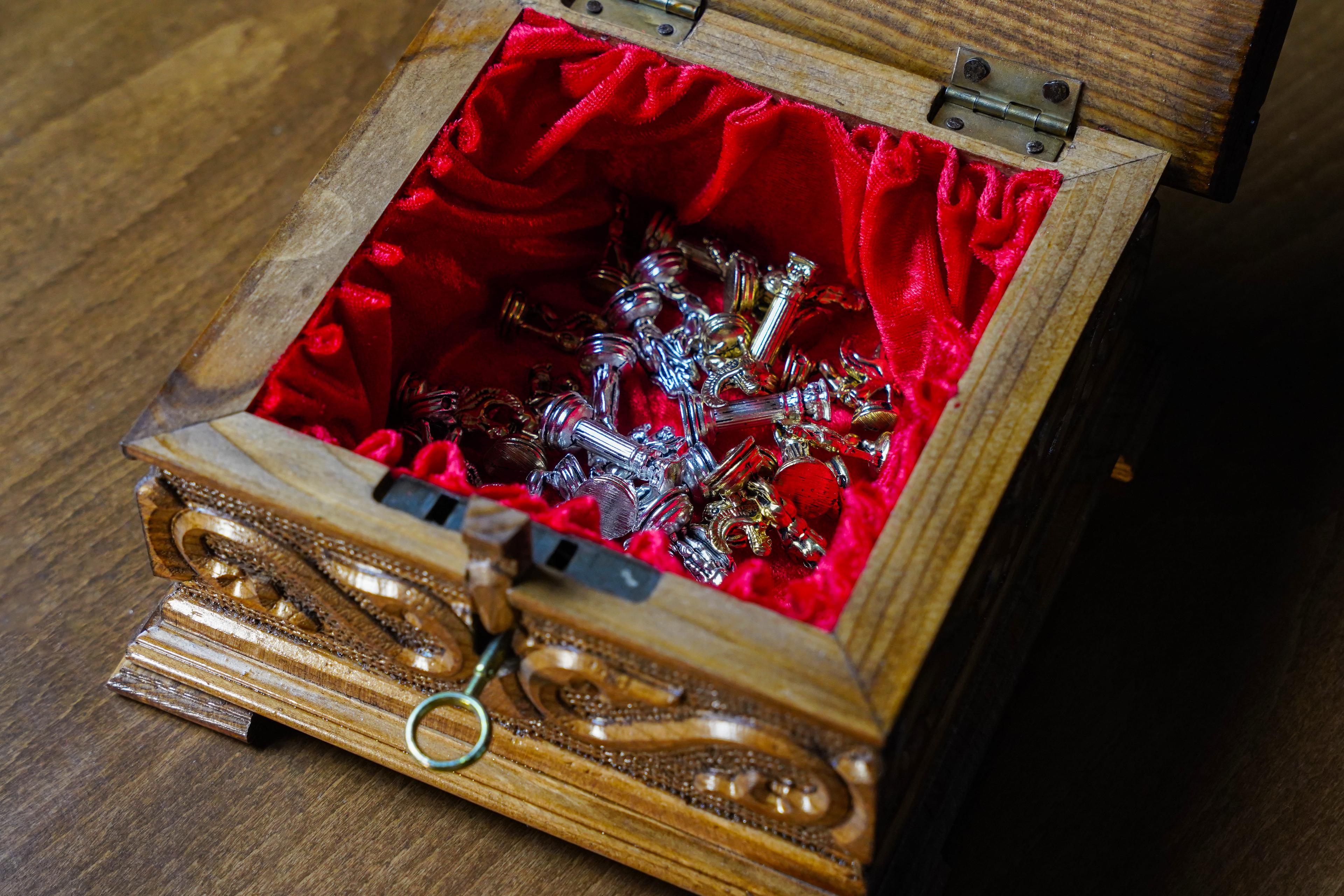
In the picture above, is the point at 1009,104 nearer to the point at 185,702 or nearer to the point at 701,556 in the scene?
the point at 701,556

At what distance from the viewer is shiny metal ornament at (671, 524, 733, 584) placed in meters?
1.22

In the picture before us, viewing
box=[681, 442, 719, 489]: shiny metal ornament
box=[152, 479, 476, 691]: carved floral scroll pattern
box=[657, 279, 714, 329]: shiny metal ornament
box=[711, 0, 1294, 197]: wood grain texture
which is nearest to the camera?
box=[152, 479, 476, 691]: carved floral scroll pattern

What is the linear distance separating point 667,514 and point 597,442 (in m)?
0.09

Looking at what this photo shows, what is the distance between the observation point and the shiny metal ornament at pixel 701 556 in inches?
48.0

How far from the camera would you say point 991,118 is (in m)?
1.23

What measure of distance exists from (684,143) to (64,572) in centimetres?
70

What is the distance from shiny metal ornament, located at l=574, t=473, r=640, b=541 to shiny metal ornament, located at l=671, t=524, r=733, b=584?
42 mm

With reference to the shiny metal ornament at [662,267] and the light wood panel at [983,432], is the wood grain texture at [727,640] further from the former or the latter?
the shiny metal ornament at [662,267]

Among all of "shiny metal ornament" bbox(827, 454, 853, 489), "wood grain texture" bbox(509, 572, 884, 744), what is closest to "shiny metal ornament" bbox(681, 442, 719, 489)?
"shiny metal ornament" bbox(827, 454, 853, 489)

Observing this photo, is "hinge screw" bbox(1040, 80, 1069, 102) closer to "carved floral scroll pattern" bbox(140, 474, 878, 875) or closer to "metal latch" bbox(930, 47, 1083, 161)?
"metal latch" bbox(930, 47, 1083, 161)

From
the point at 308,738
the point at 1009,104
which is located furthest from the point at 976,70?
the point at 308,738

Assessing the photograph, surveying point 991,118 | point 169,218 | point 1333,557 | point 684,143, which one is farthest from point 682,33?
point 1333,557

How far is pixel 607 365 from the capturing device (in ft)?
4.47

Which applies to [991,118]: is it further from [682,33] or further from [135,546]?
[135,546]
